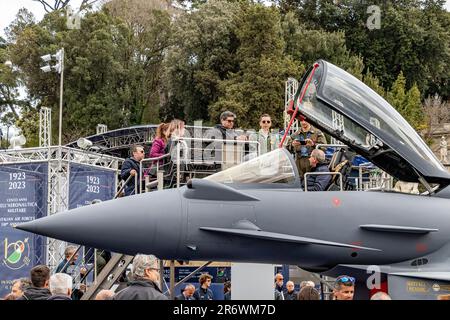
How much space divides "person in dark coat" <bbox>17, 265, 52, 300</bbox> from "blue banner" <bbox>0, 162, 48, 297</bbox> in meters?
12.8

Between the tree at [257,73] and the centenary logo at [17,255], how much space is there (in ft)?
90.2

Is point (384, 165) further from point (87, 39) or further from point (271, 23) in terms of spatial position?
point (87, 39)

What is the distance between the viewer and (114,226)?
27.4ft

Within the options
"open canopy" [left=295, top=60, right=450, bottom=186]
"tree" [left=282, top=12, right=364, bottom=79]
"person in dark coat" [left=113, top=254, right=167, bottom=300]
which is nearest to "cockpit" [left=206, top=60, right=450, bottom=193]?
"open canopy" [left=295, top=60, right=450, bottom=186]

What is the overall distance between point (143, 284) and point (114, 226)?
1.74 meters

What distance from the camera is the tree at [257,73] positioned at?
157ft

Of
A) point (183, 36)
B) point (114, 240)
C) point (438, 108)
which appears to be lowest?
point (114, 240)

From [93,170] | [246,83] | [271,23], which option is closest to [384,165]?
[93,170]

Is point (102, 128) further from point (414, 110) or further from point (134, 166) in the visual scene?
point (134, 166)

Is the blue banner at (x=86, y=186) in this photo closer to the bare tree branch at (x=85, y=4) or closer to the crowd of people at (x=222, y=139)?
the crowd of people at (x=222, y=139)

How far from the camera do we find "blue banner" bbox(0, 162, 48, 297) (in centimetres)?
2023

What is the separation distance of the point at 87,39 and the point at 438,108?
91.1 ft

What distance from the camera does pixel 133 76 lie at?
2248 inches

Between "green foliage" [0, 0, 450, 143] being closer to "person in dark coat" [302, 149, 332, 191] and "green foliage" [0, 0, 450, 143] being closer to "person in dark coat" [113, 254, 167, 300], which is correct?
"person in dark coat" [302, 149, 332, 191]
